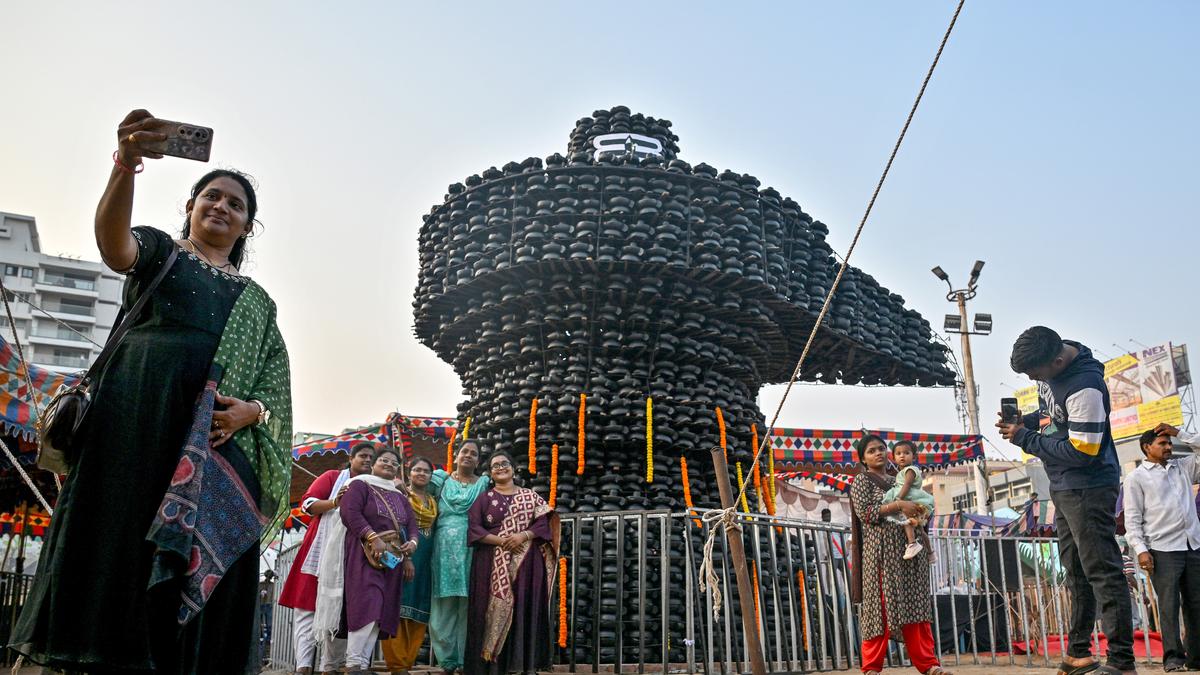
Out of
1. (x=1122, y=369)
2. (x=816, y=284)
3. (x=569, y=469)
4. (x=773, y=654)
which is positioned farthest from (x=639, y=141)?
(x=1122, y=369)

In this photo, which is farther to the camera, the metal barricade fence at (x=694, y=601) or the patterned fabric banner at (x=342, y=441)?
the patterned fabric banner at (x=342, y=441)

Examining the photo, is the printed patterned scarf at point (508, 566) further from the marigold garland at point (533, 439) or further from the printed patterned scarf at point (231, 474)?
the printed patterned scarf at point (231, 474)

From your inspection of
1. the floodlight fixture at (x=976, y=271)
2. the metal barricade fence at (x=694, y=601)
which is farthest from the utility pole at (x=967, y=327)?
the metal barricade fence at (x=694, y=601)

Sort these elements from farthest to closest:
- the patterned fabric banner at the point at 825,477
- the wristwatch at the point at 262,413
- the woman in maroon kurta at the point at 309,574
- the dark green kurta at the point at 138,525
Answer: the patterned fabric banner at the point at 825,477
the woman in maroon kurta at the point at 309,574
the wristwatch at the point at 262,413
the dark green kurta at the point at 138,525

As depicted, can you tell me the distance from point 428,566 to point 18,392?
4.43 m

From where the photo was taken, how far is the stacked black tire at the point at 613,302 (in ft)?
30.3

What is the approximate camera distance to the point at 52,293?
69625 millimetres

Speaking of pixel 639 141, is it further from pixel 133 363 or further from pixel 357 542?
pixel 133 363

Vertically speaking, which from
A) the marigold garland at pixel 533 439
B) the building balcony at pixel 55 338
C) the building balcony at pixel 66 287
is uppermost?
the building balcony at pixel 66 287

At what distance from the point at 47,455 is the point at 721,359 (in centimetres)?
804

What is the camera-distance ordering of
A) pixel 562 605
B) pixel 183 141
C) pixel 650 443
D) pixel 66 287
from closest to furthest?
1. pixel 183 141
2. pixel 562 605
3. pixel 650 443
4. pixel 66 287

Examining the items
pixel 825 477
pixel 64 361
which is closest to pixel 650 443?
pixel 825 477

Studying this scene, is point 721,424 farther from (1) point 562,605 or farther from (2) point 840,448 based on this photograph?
(2) point 840,448

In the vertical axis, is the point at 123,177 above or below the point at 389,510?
above
